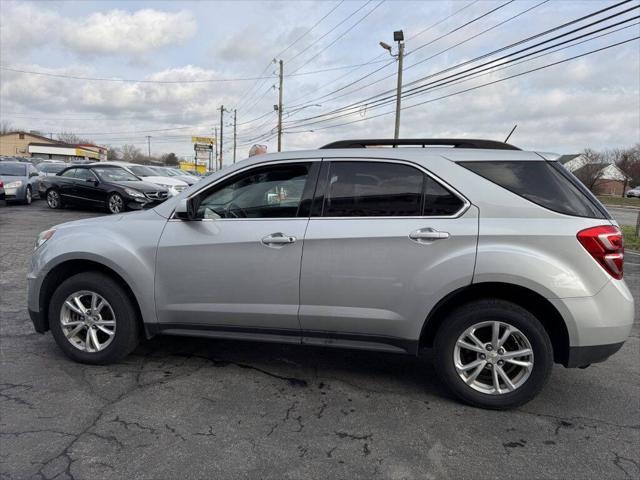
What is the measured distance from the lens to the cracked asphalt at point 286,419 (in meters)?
2.65

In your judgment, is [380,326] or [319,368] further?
[319,368]

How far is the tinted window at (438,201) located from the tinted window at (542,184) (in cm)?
25

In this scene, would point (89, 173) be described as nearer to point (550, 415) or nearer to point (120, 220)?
point (120, 220)

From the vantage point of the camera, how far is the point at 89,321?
3854mm

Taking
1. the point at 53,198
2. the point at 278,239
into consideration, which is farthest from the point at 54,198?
the point at 278,239

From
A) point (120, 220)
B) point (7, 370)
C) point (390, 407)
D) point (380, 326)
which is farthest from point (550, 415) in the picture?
point (7, 370)

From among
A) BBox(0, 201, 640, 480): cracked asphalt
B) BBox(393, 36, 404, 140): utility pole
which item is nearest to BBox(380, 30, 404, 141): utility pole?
BBox(393, 36, 404, 140): utility pole

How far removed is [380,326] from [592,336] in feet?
4.55

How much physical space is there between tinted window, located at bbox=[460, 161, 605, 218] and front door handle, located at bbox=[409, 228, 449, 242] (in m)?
0.53

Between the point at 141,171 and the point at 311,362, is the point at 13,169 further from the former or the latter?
the point at 311,362

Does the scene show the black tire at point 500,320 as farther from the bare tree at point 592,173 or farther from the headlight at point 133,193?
the bare tree at point 592,173

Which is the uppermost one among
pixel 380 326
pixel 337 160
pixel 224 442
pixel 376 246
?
pixel 337 160

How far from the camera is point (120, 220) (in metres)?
3.89

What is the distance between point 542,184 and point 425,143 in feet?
3.03
